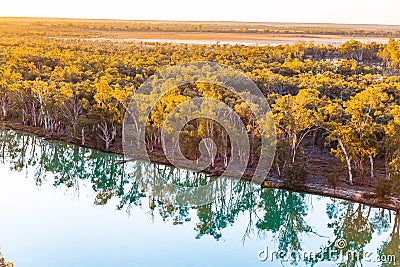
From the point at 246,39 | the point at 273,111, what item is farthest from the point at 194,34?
the point at 273,111

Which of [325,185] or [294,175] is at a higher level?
[294,175]

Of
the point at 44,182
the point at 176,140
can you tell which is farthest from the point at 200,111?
the point at 44,182

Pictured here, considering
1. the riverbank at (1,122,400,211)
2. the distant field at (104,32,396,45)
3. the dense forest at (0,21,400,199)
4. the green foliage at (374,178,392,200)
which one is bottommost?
the riverbank at (1,122,400,211)

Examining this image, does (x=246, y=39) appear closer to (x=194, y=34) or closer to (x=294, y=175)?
(x=194, y=34)

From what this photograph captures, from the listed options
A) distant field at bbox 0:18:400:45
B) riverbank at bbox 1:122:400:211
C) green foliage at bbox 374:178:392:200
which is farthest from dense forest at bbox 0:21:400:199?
distant field at bbox 0:18:400:45

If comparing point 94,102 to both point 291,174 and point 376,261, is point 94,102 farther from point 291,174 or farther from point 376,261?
point 376,261

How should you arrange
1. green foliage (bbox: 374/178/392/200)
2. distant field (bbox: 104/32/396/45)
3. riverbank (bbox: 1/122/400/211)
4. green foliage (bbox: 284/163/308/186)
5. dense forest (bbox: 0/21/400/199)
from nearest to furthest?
1. green foliage (bbox: 374/178/392/200)
2. riverbank (bbox: 1/122/400/211)
3. green foliage (bbox: 284/163/308/186)
4. dense forest (bbox: 0/21/400/199)
5. distant field (bbox: 104/32/396/45)

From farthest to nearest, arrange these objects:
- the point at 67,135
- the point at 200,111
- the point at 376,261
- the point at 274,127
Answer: the point at 67,135, the point at 200,111, the point at 274,127, the point at 376,261

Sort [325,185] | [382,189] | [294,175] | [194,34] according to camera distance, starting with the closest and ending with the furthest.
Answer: [382,189], [294,175], [325,185], [194,34]

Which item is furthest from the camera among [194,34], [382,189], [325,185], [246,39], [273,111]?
[194,34]

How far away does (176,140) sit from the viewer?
967 inches

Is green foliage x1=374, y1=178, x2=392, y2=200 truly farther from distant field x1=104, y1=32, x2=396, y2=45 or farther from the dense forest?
distant field x1=104, y1=32, x2=396, y2=45

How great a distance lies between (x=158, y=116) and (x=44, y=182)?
581 cm

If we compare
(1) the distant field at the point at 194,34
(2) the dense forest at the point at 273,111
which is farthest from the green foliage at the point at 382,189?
(1) the distant field at the point at 194,34
